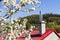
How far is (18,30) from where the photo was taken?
5148 millimetres

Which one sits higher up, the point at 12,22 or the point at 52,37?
the point at 12,22

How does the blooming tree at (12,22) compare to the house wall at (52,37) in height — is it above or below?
above

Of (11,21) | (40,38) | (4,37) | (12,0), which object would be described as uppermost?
(12,0)

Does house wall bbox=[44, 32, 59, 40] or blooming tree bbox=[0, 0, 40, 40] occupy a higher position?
blooming tree bbox=[0, 0, 40, 40]

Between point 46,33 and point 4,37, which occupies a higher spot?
point 4,37

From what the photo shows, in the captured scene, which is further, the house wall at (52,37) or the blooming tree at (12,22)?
the house wall at (52,37)

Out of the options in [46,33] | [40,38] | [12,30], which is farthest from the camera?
[46,33]

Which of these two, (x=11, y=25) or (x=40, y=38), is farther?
(x=40, y=38)

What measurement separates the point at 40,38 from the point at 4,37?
12782mm

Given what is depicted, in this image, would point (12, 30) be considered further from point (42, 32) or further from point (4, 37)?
point (42, 32)

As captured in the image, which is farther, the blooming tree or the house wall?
the house wall

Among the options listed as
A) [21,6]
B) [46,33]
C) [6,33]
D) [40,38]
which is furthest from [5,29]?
[46,33]

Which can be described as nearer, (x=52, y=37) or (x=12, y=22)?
(x=12, y=22)

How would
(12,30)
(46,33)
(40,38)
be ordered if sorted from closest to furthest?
(12,30)
(40,38)
(46,33)
